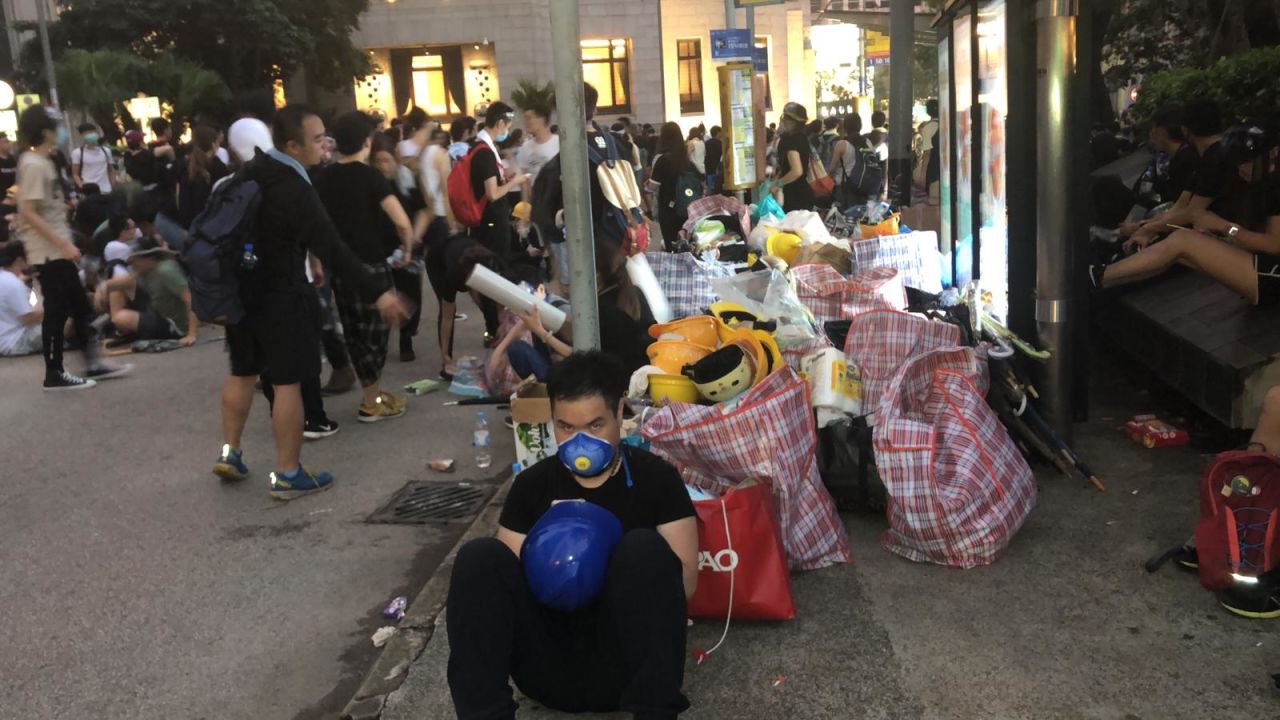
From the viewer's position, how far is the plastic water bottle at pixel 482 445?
6.30 meters

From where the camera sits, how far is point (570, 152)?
417 centimetres

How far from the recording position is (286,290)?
5.57 meters

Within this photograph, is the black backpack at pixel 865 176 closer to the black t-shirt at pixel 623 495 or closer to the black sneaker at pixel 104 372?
the black sneaker at pixel 104 372

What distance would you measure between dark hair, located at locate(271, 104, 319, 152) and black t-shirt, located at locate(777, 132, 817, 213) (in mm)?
6292

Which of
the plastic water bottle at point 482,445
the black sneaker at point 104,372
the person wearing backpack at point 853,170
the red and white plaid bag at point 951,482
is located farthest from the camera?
the person wearing backpack at point 853,170

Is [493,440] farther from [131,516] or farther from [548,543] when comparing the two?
[548,543]

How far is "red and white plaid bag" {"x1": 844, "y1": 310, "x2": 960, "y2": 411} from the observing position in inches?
199

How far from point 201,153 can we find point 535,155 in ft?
10.3

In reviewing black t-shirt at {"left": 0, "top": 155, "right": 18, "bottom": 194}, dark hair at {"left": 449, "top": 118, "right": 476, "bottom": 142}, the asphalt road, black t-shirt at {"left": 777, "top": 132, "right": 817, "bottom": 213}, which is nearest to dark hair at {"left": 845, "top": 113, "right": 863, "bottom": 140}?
black t-shirt at {"left": 777, "top": 132, "right": 817, "bottom": 213}

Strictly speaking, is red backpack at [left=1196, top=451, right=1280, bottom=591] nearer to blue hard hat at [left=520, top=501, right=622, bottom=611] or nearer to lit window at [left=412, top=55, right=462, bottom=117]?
blue hard hat at [left=520, top=501, right=622, bottom=611]

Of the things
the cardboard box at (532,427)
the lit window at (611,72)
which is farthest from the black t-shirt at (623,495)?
the lit window at (611,72)

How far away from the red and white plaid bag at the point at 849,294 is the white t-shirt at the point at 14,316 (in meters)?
Result: 7.58

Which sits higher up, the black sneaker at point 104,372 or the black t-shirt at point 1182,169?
the black t-shirt at point 1182,169

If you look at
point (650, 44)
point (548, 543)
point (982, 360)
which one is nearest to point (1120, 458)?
point (982, 360)
